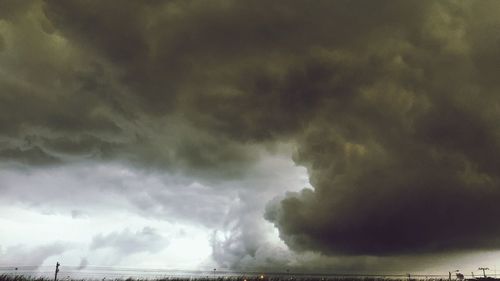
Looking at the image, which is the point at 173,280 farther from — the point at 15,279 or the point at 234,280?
the point at 15,279

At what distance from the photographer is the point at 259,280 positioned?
137 metres

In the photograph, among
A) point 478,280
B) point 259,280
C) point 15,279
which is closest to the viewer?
point 15,279

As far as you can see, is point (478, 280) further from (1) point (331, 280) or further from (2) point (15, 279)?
(2) point (15, 279)

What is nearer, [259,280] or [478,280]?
[259,280]

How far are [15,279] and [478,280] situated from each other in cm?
16934

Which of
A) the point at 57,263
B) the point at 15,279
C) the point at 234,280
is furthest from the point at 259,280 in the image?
the point at 15,279

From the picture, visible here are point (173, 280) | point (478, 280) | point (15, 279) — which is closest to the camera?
point (15, 279)

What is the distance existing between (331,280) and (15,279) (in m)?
123

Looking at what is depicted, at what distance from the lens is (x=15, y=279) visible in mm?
116438

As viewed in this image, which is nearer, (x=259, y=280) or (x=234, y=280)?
(x=259, y=280)

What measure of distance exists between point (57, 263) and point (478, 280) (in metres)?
160

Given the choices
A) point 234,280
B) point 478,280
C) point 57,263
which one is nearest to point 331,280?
point 234,280

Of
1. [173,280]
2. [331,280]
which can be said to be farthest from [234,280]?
[331,280]

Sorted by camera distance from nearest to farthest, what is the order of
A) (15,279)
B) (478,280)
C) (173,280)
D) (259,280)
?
(15,279) → (259,280) → (173,280) → (478,280)
